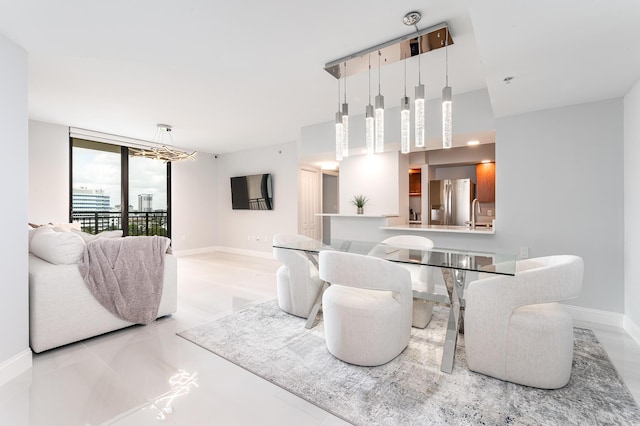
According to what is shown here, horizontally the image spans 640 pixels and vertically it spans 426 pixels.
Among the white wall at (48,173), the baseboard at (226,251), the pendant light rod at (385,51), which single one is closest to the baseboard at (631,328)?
the pendant light rod at (385,51)

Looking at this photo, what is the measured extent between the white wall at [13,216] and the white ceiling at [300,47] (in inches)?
9.0

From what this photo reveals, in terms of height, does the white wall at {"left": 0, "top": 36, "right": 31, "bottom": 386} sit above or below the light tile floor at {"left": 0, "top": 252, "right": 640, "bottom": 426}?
above

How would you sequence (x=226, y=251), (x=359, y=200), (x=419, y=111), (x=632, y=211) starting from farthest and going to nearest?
(x=226, y=251), (x=359, y=200), (x=632, y=211), (x=419, y=111)

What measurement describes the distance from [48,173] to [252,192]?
11.7ft

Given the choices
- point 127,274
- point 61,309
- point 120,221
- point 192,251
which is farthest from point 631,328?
point 120,221

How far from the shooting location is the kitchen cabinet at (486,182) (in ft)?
18.5

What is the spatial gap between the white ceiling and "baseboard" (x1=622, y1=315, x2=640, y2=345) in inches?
82.6

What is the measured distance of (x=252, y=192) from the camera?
6867 millimetres

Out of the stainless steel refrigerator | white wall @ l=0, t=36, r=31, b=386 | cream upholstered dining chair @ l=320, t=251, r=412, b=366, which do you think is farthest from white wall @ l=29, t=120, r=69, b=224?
the stainless steel refrigerator

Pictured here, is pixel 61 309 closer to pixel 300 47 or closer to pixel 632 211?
pixel 300 47

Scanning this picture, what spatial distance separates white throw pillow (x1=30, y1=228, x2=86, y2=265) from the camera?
242 cm

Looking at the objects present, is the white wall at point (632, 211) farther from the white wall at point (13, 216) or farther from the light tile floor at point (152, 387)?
the white wall at point (13, 216)

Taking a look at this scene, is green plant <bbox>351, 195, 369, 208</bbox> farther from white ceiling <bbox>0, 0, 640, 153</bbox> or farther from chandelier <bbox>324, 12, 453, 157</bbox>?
chandelier <bbox>324, 12, 453, 157</bbox>

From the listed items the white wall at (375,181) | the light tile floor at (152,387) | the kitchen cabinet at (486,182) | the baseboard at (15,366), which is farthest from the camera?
the kitchen cabinet at (486,182)
